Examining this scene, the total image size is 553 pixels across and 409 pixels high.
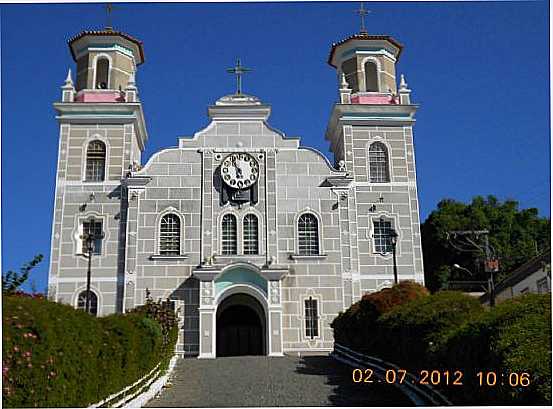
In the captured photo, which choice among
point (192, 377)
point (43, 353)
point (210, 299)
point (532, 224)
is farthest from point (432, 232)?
point (43, 353)

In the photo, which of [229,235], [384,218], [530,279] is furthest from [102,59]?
[530,279]

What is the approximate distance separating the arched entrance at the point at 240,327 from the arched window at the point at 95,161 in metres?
7.17

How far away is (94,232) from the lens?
26.9 metres

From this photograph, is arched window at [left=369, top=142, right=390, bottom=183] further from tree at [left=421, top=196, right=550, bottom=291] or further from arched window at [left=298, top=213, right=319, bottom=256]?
tree at [left=421, top=196, right=550, bottom=291]

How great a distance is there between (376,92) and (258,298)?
34.3ft

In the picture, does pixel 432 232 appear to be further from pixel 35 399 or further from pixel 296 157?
pixel 35 399

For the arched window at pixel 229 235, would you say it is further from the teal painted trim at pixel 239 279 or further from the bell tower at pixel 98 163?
the bell tower at pixel 98 163

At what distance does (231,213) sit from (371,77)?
881 centimetres

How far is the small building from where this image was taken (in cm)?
2506

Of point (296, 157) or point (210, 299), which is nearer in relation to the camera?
point (210, 299)

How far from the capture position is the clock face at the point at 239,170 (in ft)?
90.5

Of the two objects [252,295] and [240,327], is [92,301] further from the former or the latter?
Answer: [252,295]

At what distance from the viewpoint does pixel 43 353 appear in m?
8.88

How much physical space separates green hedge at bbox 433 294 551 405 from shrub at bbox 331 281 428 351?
5.70 metres
